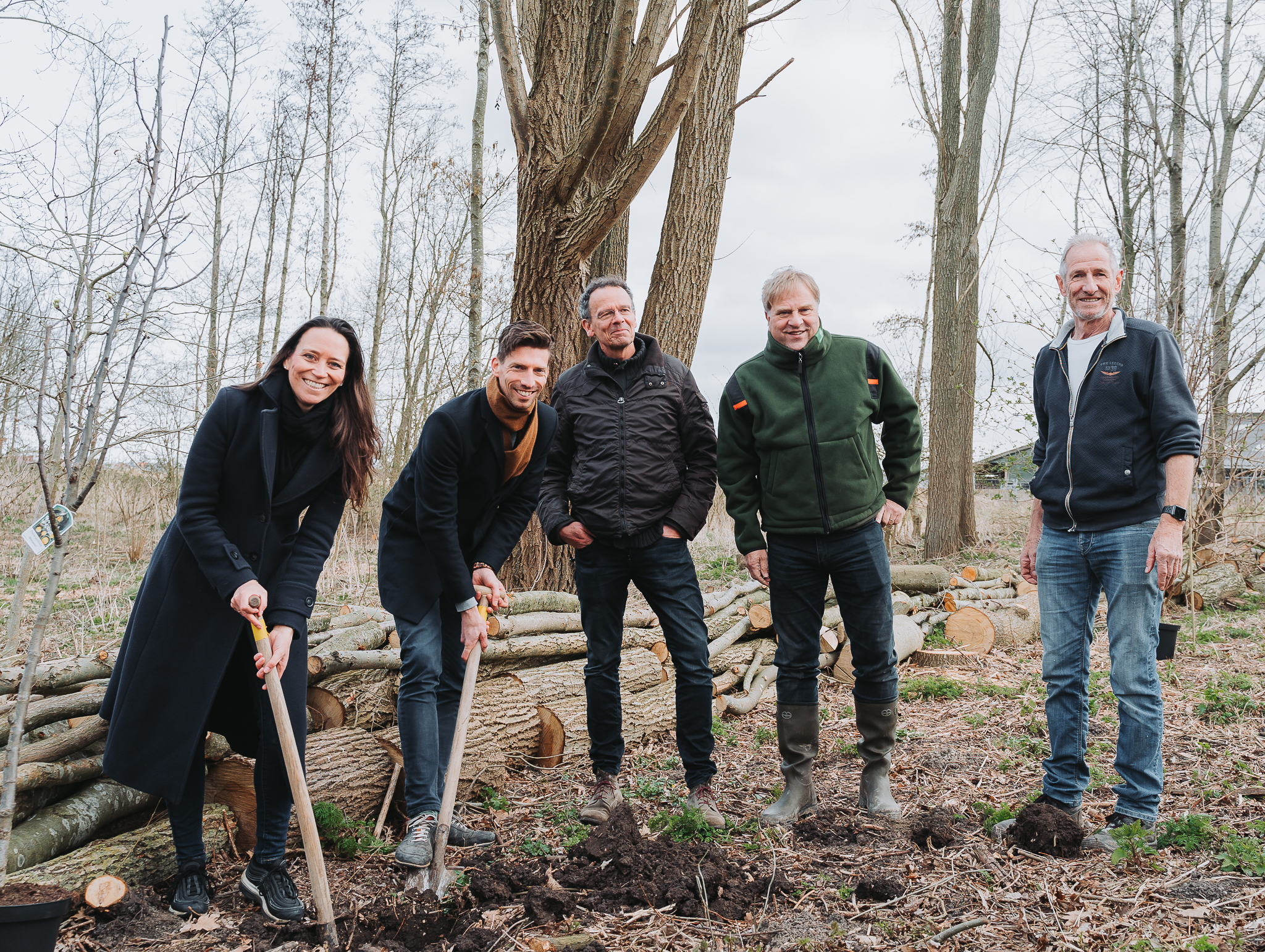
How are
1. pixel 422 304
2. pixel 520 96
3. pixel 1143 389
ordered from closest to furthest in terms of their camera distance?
pixel 1143 389 → pixel 520 96 → pixel 422 304

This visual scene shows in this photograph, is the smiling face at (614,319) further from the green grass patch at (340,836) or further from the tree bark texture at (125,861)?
the tree bark texture at (125,861)

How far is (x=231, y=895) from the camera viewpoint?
2.87 metres

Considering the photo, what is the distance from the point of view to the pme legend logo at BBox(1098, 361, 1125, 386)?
310 cm

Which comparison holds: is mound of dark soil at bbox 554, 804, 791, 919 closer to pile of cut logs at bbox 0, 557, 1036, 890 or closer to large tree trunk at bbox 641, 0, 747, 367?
pile of cut logs at bbox 0, 557, 1036, 890

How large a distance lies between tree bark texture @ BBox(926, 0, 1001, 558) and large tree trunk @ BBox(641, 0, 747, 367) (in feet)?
22.7

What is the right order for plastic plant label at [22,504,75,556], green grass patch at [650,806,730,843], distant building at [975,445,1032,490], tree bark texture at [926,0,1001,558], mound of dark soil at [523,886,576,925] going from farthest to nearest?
distant building at [975,445,1032,490] < tree bark texture at [926,0,1001,558] < green grass patch at [650,806,730,843] < mound of dark soil at [523,886,576,925] < plastic plant label at [22,504,75,556]

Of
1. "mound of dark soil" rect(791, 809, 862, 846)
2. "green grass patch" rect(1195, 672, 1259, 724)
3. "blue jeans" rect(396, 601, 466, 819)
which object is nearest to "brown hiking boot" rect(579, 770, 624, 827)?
"blue jeans" rect(396, 601, 466, 819)

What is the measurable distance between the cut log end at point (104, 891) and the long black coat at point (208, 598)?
0.36m

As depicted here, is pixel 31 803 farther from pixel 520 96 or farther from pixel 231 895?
pixel 520 96

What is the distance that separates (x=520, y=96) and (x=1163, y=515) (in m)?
4.66

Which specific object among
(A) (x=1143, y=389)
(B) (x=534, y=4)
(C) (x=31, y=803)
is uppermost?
(B) (x=534, y=4)

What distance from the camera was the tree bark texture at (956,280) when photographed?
11695 mm

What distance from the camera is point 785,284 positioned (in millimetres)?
3385

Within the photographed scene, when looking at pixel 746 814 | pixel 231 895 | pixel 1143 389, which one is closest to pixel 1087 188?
pixel 1143 389
